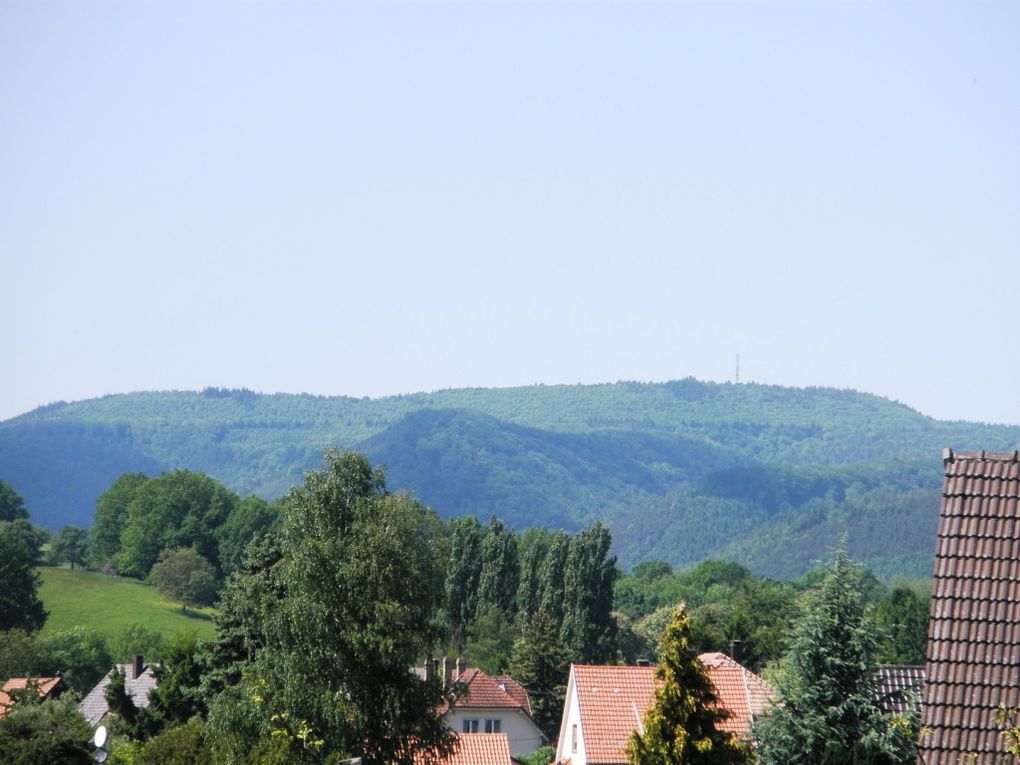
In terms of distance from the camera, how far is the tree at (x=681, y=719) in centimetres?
2953

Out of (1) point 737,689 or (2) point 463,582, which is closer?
(1) point 737,689

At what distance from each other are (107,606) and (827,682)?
399 feet

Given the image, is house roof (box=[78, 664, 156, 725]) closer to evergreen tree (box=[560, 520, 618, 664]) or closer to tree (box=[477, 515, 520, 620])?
evergreen tree (box=[560, 520, 618, 664])

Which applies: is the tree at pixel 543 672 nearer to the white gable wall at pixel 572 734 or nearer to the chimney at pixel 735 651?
the chimney at pixel 735 651

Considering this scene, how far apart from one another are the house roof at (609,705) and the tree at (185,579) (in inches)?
3836

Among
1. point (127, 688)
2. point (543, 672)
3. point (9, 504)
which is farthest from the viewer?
point (9, 504)

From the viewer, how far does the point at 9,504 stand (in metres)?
169

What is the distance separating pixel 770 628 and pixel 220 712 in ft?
238

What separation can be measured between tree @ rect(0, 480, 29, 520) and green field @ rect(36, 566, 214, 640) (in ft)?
40.2

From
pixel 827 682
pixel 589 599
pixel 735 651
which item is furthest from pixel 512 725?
pixel 827 682

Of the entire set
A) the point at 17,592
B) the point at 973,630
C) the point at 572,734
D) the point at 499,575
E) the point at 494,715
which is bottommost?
Answer: the point at 494,715

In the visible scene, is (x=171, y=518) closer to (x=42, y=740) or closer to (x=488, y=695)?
(x=488, y=695)

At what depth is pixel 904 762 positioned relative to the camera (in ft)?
80.9

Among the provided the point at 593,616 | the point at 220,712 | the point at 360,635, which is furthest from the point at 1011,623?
the point at 593,616
